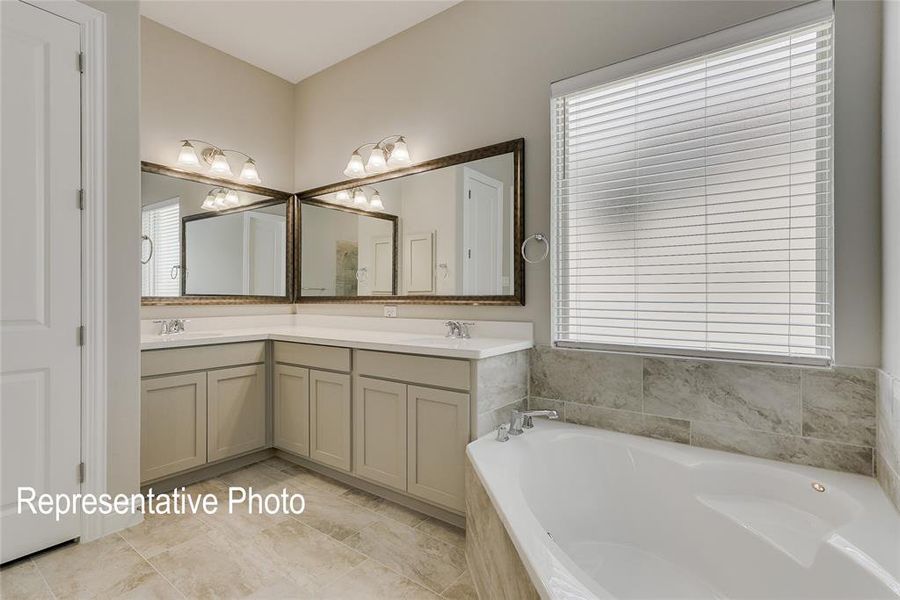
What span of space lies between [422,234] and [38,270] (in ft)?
5.96

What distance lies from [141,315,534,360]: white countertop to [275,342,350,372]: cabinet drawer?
0.14 feet

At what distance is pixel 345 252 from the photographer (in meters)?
3.23

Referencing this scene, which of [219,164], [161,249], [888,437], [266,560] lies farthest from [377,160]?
[888,437]

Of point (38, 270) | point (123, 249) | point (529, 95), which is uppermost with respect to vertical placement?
point (529, 95)

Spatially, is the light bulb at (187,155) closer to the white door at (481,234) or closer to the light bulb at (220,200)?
the light bulb at (220,200)

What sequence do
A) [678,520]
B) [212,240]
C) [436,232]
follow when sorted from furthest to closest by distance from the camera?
[212,240] → [436,232] → [678,520]

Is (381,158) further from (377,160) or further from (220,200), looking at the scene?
(220,200)

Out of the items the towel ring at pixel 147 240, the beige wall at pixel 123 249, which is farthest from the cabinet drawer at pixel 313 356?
the towel ring at pixel 147 240

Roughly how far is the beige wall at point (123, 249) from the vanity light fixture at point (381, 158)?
1.27m

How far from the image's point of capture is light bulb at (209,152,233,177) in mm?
3000

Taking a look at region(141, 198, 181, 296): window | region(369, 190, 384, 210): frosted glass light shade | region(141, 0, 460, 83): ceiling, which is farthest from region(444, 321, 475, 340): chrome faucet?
region(141, 0, 460, 83): ceiling

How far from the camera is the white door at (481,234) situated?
96.5 inches

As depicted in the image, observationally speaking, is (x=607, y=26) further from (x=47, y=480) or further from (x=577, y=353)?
(x=47, y=480)

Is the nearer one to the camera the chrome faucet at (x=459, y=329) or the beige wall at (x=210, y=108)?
the chrome faucet at (x=459, y=329)
